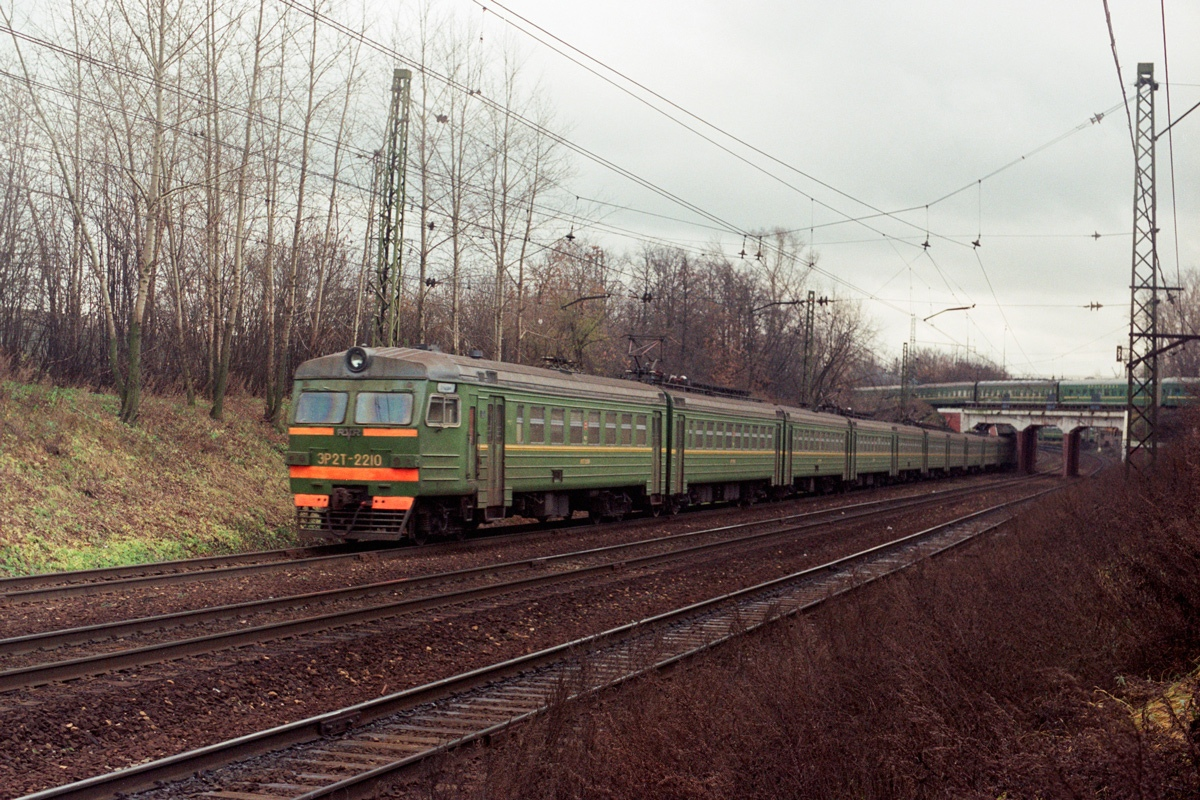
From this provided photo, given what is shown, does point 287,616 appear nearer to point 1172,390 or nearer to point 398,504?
point 398,504

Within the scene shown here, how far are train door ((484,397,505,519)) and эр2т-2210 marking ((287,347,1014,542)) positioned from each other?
1.4 inches

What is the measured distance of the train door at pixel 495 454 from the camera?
59.8 ft

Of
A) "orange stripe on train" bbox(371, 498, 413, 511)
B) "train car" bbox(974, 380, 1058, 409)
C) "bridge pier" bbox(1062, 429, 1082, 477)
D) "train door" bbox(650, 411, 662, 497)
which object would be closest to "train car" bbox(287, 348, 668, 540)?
"orange stripe on train" bbox(371, 498, 413, 511)

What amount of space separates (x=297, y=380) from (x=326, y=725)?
11169 mm

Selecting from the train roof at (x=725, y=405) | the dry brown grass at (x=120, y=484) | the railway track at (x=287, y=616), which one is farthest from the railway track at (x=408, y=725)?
the train roof at (x=725, y=405)

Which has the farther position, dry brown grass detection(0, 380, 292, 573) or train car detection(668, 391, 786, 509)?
train car detection(668, 391, 786, 509)

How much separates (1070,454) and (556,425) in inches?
2656

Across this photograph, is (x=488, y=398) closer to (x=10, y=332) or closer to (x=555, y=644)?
(x=555, y=644)

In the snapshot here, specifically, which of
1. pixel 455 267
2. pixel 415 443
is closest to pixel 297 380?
pixel 415 443

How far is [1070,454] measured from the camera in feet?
255

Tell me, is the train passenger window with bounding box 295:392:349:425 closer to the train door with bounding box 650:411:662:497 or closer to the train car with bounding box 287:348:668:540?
the train car with bounding box 287:348:668:540

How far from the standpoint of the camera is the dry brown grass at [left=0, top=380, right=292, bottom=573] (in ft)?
51.0

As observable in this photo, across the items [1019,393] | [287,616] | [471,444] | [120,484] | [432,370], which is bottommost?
[287,616]

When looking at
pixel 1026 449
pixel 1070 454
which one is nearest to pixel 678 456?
pixel 1070 454
